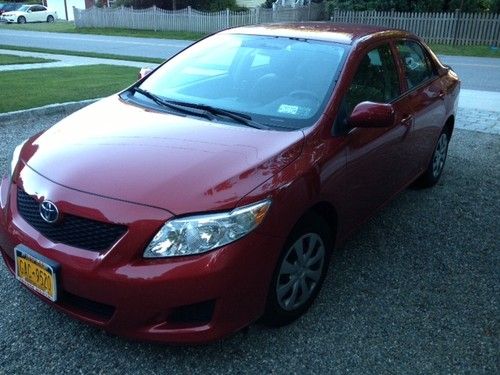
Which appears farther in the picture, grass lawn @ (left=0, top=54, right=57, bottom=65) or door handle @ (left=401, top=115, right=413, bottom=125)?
grass lawn @ (left=0, top=54, right=57, bottom=65)

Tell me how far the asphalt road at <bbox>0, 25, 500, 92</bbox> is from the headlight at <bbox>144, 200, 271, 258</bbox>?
404 inches

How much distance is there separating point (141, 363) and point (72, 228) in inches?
30.5

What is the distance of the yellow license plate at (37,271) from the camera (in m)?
2.47

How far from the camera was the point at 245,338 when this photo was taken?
9.40 ft

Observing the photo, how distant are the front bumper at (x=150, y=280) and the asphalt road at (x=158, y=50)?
33.6ft

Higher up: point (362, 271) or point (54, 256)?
point (54, 256)

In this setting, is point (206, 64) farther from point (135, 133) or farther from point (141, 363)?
point (141, 363)

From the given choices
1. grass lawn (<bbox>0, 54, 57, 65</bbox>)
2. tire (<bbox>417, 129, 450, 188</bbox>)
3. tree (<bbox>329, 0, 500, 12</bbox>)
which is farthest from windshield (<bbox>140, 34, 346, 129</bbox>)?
tree (<bbox>329, 0, 500, 12</bbox>)

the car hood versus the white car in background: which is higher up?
the car hood

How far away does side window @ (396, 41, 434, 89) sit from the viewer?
14.1 ft

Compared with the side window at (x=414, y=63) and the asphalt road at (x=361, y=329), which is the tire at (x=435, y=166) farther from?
the asphalt road at (x=361, y=329)

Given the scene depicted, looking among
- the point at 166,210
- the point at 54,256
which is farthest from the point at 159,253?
the point at 54,256

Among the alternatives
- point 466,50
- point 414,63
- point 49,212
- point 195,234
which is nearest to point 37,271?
point 49,212

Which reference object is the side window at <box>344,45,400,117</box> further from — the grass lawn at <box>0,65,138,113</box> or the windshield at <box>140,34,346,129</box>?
the grass lawn at <box>0,65,138,113</box>
